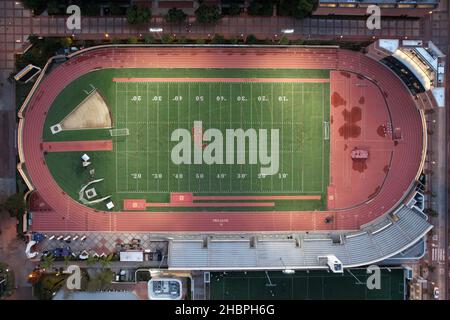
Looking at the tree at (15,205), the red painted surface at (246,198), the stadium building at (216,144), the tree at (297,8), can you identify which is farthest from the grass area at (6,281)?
the tree at (297,8)

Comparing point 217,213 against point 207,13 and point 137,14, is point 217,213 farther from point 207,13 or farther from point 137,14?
point 137,14

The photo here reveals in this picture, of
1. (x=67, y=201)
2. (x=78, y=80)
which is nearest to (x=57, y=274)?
(x=67, y=201)

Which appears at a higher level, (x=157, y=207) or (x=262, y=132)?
(x=262, y=132)

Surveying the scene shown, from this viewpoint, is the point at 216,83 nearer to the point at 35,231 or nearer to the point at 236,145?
the point at 236,145

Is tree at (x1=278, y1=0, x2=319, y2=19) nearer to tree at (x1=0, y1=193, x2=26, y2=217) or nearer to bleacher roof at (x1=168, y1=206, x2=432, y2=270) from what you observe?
bleacher roof at (x1=168, y1=206, x2=432, y2=270)

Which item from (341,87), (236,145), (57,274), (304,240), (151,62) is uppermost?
(151,62)

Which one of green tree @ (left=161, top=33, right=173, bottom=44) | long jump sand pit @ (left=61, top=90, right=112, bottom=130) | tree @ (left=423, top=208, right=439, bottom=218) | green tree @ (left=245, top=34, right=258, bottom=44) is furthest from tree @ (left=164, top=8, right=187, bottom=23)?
tree @ (left=423, top=208, right=439, bottom=218)

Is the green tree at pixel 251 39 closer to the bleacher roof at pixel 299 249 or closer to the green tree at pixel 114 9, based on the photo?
the green tree at pixel 114 9
